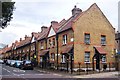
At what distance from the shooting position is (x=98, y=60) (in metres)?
41.9

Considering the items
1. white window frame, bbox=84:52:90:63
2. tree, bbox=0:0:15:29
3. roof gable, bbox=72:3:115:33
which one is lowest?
white window frame, bbox=84:52:90:63

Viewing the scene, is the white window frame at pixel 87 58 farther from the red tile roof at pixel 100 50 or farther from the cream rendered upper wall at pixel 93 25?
the cream rendered upper wall at pixel 93 25

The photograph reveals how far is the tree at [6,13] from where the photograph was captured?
2244 cm

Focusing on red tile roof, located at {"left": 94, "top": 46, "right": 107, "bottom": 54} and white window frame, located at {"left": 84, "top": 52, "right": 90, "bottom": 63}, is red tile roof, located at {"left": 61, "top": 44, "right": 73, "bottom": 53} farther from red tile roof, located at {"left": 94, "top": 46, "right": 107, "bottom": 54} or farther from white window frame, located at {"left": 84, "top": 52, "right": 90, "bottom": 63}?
red tile roof, located at {"left": 94, "top": 46, "right": 107, "bottom": 54}

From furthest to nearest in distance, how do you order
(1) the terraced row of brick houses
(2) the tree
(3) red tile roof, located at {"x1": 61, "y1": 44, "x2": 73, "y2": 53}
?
(1) the terraced row of brick houses
(3) red tile roof, located at {"x1": 61, "y1": 44, "x2": 73, "y2": 53}
(2) the tree

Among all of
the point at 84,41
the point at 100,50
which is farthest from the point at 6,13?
the point at 100,50

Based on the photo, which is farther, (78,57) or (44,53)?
(44,53)

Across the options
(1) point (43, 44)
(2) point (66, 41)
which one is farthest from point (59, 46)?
(1) point (43, 44)

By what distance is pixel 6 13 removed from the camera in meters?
23.1

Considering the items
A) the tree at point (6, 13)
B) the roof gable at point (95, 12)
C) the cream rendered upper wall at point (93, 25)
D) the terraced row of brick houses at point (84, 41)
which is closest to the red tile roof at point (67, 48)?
the terraced row of brick houses at point (84, 41)

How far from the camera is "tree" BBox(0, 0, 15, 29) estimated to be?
22.4 metres

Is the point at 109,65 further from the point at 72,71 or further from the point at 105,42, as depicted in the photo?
the point at 72,71

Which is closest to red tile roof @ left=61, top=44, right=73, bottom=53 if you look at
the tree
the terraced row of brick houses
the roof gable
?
the terraced row of brick houses

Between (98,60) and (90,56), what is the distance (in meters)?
1.51
